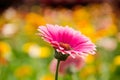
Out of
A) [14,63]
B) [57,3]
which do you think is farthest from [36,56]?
[57,3]

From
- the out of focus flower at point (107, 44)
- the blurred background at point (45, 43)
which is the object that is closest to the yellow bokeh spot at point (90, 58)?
the blurred background at point (45, 43)

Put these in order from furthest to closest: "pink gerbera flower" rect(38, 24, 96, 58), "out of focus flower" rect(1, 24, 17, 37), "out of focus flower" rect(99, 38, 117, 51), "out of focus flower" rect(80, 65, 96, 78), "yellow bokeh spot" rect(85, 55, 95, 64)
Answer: "out of focus flower" rect(1, 24, 17, 37) < "out of focus flower" rect(99, 38, 117, 51) < "yellow bokeh spot" rect(85, 55, 95, 64) < "out of focus flower" rect(80, 65, 96, 78) < "pink gerbera flower" rect(38, 24, 96, 58)

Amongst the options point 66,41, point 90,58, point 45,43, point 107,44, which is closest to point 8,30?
point 45,43

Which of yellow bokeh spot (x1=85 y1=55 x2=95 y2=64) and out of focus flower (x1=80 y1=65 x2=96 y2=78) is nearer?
out of focus flower (x1=80 y1=65 x2=96 y2=78)

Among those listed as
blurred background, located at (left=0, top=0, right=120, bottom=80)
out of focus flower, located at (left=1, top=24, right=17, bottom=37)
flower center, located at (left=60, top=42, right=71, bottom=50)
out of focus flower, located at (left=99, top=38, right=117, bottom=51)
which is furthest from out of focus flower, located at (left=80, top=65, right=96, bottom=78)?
flower center, located at (left=60, top=42, right=71, bottom=50)

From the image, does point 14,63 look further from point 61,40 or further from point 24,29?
point 61,40

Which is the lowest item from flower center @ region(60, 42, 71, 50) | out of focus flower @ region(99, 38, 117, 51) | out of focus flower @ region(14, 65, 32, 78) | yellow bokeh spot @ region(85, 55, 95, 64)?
flower center @ region(60, 42, 71, 50)

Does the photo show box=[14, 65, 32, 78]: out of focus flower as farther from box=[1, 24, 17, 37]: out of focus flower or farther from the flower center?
the flower center
